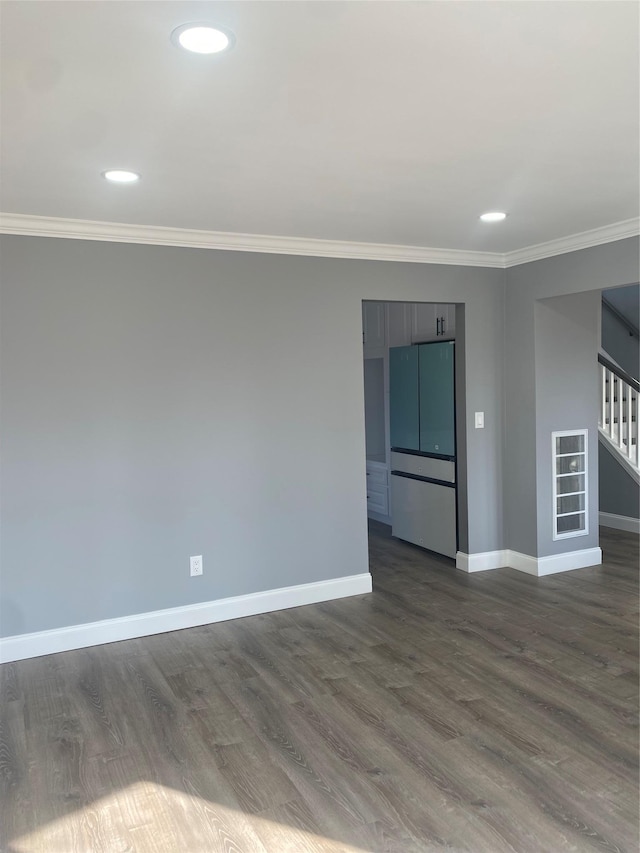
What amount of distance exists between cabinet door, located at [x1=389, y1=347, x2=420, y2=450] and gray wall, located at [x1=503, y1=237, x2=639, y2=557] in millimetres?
817

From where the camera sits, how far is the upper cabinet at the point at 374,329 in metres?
6.50

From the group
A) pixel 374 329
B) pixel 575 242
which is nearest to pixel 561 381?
pixel 575 242

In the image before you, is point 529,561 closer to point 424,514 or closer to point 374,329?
point 424,514

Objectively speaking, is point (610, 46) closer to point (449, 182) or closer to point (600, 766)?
point (449, 182)

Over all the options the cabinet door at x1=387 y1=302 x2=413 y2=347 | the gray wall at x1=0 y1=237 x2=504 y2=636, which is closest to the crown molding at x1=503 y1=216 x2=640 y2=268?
the gray wall at x1=0 y1=237 x2=504 y2=636

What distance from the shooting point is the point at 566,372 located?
16.9 ft

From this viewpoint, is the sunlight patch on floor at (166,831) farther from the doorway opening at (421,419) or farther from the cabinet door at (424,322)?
the cabinet door at (424,322)

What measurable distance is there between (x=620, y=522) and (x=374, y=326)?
306cm

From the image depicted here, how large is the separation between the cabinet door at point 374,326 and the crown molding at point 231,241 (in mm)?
1549

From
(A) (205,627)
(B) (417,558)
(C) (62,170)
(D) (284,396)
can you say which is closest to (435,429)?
(B) (417,558)

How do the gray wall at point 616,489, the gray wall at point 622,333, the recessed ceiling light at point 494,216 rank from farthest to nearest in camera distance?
the gray wall at point 622,333 < the gray wall at point 616,489 < the recessed ceiling light at point 494,216

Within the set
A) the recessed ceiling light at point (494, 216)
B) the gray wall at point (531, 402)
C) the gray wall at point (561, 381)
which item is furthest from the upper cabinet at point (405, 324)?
the recessed ceiling light at point (494, 216)

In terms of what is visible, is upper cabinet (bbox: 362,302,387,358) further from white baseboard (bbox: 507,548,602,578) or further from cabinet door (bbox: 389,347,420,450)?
white baseboard (bbox: 507,548,602,578)

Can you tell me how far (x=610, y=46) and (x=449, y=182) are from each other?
4.10 feet
